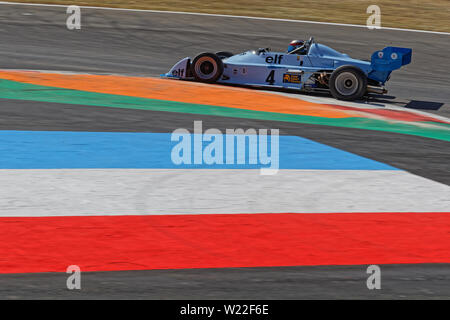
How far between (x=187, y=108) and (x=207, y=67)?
2.64 metres

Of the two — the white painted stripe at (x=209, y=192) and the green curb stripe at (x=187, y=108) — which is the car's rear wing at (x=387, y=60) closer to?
the green curb stripe at (x=187, y=108)

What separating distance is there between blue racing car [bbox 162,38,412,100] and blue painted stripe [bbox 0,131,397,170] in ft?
14.1

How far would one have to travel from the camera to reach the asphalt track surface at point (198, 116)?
19.4ft

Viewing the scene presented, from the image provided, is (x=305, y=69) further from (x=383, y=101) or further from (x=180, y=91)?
(x=180, y=91)

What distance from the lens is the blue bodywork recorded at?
16.3m

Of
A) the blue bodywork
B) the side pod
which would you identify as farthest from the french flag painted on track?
the side pod

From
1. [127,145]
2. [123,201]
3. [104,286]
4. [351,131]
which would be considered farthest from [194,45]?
[104,286]

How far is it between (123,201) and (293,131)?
5.07 metres

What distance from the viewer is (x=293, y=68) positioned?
16.5 meters

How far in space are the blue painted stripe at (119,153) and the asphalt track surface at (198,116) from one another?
47 centimetres

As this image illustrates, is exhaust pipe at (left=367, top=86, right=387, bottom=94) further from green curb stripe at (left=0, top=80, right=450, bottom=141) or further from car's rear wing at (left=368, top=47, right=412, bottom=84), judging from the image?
green curb stripe at (left=0, top=80, right=450, bottom=141)

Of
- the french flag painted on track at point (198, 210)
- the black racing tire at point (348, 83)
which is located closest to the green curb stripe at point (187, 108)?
the black racing tire at point (348, 83)

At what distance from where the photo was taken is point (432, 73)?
2053 cm

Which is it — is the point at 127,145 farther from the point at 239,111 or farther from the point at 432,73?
the point at 432,73
